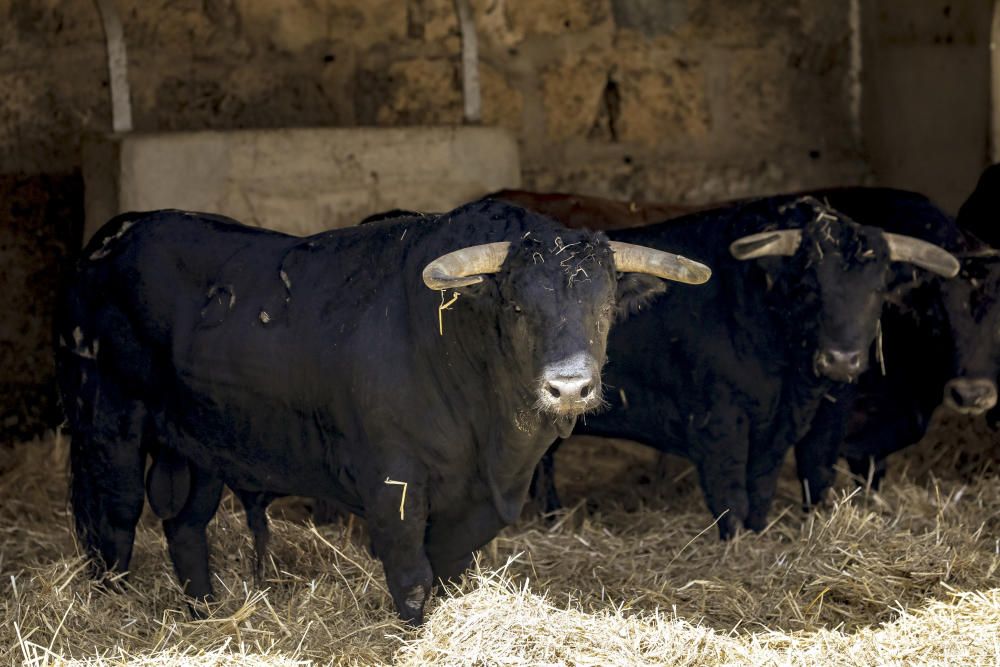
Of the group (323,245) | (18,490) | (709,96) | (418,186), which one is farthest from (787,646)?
(709,96)

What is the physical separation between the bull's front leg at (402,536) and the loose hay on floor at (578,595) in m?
0.07

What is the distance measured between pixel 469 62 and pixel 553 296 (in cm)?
277

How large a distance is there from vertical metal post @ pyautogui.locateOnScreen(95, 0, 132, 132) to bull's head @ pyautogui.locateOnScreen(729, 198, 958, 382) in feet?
7.75

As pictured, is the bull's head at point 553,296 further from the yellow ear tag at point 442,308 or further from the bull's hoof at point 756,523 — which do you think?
the bull's hoof at point 756,523

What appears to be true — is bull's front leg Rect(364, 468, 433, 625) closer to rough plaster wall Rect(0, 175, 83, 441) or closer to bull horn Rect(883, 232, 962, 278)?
bull horn Rect(883, 232, 962, 278)

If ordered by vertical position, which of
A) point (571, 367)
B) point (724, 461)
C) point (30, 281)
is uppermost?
point (571, 367)

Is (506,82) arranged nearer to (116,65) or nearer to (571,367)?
(116,65)

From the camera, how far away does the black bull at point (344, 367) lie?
403 centimetres

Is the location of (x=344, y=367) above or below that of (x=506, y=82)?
below

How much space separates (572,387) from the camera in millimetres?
3770

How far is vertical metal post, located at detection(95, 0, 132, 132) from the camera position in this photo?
568cm

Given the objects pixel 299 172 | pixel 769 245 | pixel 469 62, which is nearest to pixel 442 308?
pixel 769 245

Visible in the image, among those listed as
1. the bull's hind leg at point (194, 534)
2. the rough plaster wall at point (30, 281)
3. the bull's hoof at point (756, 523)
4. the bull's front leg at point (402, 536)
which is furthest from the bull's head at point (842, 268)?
the rough plaster wall at point (30, 281)

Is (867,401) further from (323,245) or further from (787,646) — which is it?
(323,245)
